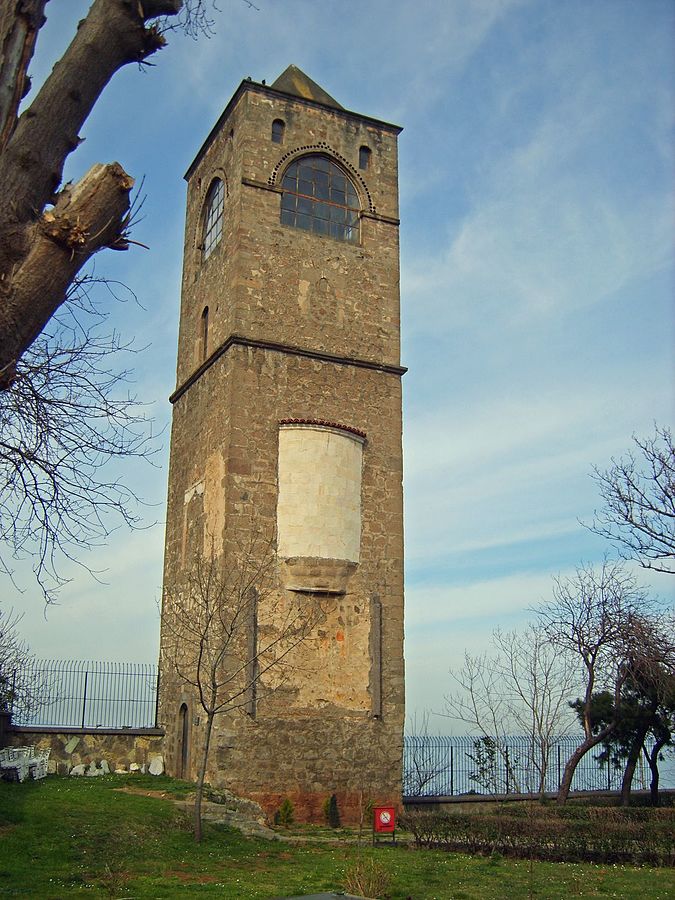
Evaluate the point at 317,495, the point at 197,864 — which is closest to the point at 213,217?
the point at 317,495

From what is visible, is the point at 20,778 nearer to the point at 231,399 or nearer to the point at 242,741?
the point at 242,741

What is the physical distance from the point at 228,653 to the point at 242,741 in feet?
5.55

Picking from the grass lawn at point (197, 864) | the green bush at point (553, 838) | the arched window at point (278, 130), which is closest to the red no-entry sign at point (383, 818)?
the grass lawn at point (197, 864)

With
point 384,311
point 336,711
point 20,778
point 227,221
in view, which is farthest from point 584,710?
point 227,221

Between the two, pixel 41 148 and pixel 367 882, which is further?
pixel 367 882

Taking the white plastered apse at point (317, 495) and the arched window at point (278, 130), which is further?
the arched window at point (278, 130)

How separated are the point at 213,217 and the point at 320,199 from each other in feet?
9.67

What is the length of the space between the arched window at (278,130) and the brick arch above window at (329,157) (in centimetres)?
→ 37

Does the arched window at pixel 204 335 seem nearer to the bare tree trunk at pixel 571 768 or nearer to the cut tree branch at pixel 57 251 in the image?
the bare tree trunk at pixel 571 768

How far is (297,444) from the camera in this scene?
64.3 ft

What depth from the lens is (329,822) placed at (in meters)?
18.1

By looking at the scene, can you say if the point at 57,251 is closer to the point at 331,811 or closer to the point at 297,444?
the point at 297,444

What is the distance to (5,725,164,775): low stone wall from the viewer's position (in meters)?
19.3

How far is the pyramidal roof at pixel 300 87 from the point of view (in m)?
22.6
